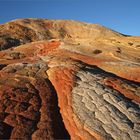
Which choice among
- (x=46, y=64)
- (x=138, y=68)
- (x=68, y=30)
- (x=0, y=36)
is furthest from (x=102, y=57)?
(x=68, y=30)

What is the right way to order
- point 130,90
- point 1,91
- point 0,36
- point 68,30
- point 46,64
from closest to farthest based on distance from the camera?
point 1,91
point 130,90
point 46,64
point 0,36
point 68,30

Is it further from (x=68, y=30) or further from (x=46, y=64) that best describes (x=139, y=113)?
(x=68, y=30)

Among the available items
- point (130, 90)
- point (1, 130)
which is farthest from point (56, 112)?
point (130, 90)

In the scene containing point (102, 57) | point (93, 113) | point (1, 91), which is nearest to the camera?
point (93, 113)

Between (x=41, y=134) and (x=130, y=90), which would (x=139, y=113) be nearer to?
(x=130, y=90)

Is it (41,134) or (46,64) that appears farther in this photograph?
(46,64)

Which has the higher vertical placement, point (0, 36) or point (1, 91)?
point (1, 91)
